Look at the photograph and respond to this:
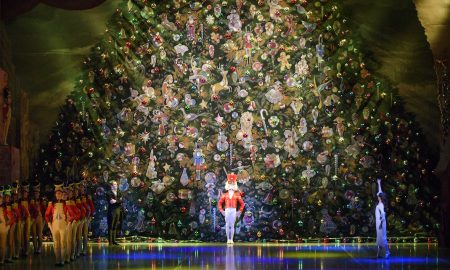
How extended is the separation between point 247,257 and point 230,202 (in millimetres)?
5108

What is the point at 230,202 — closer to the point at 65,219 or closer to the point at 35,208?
the point at 35,208

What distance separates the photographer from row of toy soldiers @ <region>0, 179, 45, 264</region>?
18750 millimetres

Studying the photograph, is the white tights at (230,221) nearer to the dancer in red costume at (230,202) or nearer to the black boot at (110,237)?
the dancer in red costume at (230,202)

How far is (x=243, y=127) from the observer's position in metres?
25.4

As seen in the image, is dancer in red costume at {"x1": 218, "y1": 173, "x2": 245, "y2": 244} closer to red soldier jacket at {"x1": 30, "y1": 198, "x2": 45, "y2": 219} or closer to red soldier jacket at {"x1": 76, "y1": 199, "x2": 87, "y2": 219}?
red soldier jacket at {"x1": 76, "y1": 199, "x2": 87, "y2": 219}

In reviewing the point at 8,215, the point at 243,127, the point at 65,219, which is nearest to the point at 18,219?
the point at 8,215

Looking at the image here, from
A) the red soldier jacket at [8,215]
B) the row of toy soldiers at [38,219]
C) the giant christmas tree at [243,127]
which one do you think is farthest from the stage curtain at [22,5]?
the red soldier jacket at [8,215]

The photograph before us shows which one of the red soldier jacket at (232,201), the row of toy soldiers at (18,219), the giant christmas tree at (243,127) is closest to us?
the row of toy soldiers at (18,219)

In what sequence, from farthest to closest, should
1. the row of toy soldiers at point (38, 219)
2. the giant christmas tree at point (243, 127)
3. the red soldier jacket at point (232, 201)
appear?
the giant christmas tree at point (243, 127)
the red soldier jacket at point (232, 201)
the row of toy soldiers at point (38, 219)

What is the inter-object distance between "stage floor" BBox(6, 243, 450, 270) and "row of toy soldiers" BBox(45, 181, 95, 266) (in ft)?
0.95

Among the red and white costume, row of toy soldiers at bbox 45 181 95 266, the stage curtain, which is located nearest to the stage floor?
row of toy soldiers at bbox 45 181 95 266

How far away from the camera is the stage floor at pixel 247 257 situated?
55.6ft

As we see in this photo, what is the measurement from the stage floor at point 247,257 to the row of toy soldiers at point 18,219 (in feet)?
1.15

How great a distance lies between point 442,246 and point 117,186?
8.34 metres
